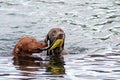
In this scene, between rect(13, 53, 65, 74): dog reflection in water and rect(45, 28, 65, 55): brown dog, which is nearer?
rect(13, 53, 65, 74): dog reflection in water

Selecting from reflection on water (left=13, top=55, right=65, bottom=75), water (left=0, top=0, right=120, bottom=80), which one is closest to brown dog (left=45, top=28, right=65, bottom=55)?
reflection on water (left=13, top=55, right=65, bottom=75)

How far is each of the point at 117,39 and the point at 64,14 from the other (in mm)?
3191

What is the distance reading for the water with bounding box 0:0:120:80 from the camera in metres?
8.19

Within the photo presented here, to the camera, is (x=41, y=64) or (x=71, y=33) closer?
(x=41, y=64)

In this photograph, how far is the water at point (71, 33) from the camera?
322 inches

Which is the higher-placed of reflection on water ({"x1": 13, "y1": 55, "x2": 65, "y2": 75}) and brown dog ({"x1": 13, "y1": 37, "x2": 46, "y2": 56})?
brown dog ({"x1": 13, "y1": 37, "x2": 46, "y2": 56})

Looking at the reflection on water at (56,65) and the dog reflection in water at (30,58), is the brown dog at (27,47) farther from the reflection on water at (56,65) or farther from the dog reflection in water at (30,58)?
the reflection on water at (56,65)

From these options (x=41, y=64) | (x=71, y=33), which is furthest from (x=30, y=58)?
(x=71, y=33)

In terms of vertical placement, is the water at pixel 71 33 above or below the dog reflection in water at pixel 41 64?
above

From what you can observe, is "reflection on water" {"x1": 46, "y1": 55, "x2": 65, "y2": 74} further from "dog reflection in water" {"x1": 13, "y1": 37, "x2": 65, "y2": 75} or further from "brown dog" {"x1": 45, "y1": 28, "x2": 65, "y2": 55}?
"brown dog" {"x1": 45, "y1": 28, "x2": 65, "y2": 55}

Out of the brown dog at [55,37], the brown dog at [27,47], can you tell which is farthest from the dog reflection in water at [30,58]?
the brown dog at [55,37]

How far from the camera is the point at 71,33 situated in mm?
12609

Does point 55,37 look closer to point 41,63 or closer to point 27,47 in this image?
point 27,47

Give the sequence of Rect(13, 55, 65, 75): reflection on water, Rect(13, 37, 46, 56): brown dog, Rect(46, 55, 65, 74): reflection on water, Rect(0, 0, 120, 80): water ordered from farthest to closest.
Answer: Rect(13, 37, 46, 56): brown dog, Rect(13, 55, 65, 75): reflection on water, Rect(46, 55, 65, 74): reflection on water, Rect(0, 0, 120, 80): water
